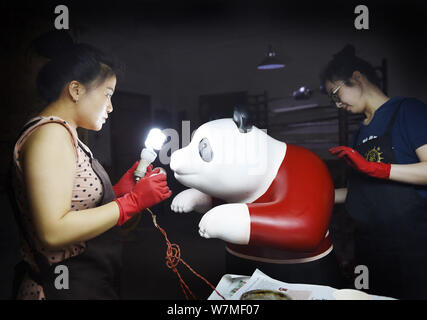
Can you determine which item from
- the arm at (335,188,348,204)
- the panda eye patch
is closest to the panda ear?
the panda eye patch

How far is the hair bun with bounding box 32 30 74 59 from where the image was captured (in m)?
1.08

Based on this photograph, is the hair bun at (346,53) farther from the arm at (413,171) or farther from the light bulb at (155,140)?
the light bulb at (155,140)

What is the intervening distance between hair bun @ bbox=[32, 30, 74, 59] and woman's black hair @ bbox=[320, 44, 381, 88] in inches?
32.3

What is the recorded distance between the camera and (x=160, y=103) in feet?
4.04

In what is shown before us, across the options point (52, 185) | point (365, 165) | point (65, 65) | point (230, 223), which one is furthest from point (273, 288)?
point (65, 65)

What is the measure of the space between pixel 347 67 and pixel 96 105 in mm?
811

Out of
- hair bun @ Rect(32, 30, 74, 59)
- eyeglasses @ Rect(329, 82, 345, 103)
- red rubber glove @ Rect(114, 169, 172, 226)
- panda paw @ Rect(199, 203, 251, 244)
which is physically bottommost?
panda paw @ Rect(199, 203, 251, 244)

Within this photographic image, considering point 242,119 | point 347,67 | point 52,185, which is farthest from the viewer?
point 347,67

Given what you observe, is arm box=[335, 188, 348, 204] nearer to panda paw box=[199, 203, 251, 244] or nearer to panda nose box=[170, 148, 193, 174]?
panda paw box=[199, 203, 251, 244]

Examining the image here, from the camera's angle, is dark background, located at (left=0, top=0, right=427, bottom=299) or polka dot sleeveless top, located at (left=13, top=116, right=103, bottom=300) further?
dark background, located at (left=0, top=0, right=427, bottom=299)

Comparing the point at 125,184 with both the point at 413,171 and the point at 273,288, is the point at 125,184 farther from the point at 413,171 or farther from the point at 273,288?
the point at 413,171

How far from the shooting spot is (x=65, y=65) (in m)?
1.06

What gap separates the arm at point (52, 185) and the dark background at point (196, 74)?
21 centimetres
